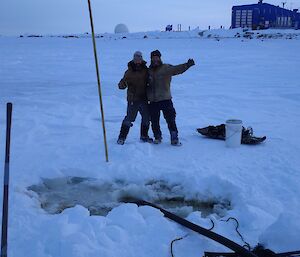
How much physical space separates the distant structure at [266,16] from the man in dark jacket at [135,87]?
231 ft

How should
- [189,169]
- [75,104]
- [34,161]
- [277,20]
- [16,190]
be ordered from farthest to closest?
[277,20], [75,104], [34,161], [189,169], [16,190]

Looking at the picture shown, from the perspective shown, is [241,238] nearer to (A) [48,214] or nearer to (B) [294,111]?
(A) [48,214]

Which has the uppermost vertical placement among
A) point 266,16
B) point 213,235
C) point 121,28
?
point 213,235

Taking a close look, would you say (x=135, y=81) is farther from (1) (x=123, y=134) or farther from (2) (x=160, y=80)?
(1) (x=123, y=134)

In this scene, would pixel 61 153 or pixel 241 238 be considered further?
pixel 61 153

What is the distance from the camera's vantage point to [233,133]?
283 inches

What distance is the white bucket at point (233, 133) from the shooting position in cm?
716

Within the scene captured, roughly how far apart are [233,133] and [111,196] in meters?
2.75

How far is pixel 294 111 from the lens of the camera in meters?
10.4

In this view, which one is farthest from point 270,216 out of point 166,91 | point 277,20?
point 277,20

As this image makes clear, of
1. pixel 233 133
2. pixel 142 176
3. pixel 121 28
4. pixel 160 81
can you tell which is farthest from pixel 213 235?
pixel 121 28

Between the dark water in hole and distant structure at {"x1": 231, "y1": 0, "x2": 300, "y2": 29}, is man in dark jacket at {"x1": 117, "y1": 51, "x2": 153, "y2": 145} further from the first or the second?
distant structure at {"x1": 231, "y1": 0, "x2": 300, "y2": 29}

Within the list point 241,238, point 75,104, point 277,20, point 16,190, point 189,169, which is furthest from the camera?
point 277,20

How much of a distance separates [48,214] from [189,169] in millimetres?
2244
